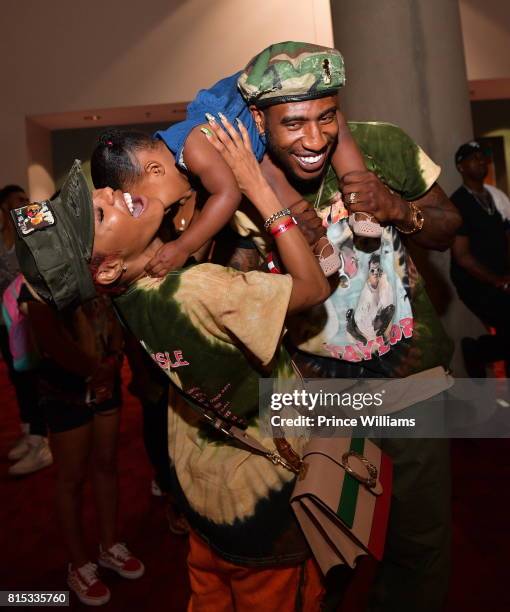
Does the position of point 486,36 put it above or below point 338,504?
above

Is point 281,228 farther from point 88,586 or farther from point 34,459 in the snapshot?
point 34,459

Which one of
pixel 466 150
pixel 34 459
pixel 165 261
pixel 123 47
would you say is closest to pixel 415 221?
pixel 165 261

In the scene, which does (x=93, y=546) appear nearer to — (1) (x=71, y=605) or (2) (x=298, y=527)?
(1) (x=71, y=605)

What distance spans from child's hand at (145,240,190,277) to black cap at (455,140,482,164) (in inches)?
115

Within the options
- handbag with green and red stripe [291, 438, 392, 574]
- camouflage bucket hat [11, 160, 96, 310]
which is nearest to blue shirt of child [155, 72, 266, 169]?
camouflage bucket hat [11, 160, 96, 310]

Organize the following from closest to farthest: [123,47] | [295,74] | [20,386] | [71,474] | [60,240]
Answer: [60,240]
[295,74]
[71,474]
[20,386]
[123,47]

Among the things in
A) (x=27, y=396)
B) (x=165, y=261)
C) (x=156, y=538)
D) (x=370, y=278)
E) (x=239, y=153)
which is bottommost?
(x=156, y=538)

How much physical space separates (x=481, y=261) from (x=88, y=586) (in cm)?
306

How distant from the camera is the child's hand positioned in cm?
135

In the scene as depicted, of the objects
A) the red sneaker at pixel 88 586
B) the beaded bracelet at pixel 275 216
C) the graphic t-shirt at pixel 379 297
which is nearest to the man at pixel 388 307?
the graphic t-shirt at pixel 379 297

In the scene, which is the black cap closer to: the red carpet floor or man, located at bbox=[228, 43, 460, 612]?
the red carpet floor

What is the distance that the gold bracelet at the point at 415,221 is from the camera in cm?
172

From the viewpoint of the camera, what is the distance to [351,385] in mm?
1716

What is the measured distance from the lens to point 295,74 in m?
1.49
